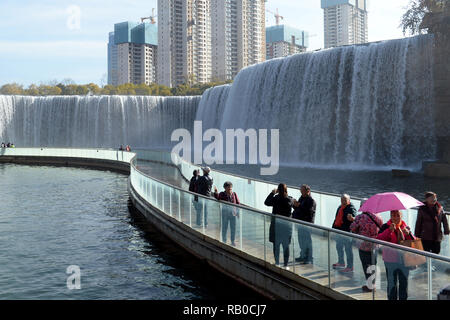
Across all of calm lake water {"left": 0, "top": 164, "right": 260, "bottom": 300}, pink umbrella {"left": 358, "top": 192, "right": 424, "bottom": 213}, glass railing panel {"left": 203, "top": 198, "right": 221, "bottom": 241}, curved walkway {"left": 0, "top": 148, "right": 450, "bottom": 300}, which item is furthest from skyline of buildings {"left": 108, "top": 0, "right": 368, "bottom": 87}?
pink umbrella {"left": 358, "top": 192, "right": 424, "bottom": 213}

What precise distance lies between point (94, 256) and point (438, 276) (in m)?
9.70

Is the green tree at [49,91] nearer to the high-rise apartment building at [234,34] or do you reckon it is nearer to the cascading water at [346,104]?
the high-rise apartment building at [234,34]

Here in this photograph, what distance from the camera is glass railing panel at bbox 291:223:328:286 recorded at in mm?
7754

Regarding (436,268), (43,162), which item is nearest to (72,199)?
(436,268)

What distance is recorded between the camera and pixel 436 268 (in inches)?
227

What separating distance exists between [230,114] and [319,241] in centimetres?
4246

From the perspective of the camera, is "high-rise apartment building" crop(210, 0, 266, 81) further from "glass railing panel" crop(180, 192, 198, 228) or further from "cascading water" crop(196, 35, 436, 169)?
"glass railing panel" crop(180, 192, 198, 228)

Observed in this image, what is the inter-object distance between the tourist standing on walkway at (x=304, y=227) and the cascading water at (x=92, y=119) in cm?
6340

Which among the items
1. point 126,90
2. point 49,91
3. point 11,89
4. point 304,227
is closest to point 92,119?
point 304,227

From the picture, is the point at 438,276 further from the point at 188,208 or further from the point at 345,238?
the point at 188,208

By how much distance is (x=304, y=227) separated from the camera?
322 inches

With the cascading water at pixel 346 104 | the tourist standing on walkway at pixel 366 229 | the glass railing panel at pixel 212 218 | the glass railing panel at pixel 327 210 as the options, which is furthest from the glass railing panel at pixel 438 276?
the cascading water at pixel 346 104
